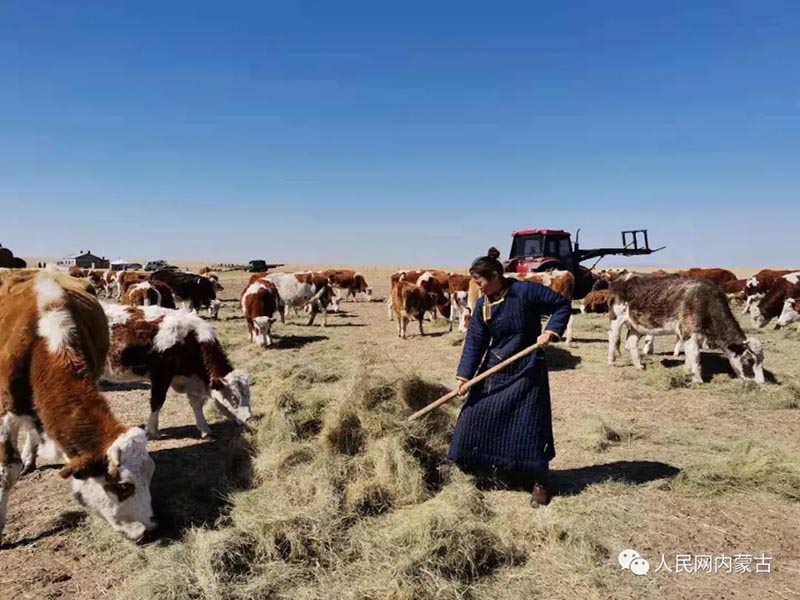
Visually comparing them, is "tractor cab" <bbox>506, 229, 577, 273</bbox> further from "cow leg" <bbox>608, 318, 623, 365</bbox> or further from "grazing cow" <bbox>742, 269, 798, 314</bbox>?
"cow leg" <bbox>608, 318, 623, 365</bbox>

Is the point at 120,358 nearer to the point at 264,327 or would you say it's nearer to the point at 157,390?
the point at 157,390

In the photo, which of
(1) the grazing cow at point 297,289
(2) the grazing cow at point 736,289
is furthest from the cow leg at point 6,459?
(2) the grazing cow at point 736,289

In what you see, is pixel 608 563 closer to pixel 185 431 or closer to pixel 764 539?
pixel 764 539

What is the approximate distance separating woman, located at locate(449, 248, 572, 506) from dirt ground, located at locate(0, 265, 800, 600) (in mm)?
435

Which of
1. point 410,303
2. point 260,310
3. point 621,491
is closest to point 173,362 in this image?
point 621,491

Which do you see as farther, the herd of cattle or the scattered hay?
the scattered hay

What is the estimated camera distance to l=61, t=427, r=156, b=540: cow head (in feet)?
13.3

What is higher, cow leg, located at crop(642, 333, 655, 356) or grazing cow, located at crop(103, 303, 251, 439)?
grazing cow, located at crop(103, 303, 251, 439)

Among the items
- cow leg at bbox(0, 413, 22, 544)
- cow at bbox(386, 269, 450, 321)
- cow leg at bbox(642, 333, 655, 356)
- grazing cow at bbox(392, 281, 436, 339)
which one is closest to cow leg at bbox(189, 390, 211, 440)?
cow leg at bbox(0, 413, 22, 544)

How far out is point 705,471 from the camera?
18.1 feet

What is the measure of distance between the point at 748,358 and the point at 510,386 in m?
7.08

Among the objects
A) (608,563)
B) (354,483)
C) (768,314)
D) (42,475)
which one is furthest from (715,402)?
(768,314)

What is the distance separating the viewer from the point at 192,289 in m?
19.8

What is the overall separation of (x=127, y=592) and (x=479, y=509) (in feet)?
9.28
